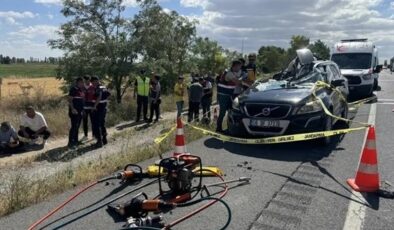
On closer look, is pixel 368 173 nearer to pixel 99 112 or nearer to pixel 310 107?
pixel 310 107

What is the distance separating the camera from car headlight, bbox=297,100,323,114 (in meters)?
7.82

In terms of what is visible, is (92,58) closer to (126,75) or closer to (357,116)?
(126,75)

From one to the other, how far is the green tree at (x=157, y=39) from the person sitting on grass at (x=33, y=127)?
9480 millimetres

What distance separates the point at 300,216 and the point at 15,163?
22.2ft

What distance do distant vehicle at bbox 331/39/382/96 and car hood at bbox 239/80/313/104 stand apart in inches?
395

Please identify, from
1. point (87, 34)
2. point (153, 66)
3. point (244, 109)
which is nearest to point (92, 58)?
point (87, 34)

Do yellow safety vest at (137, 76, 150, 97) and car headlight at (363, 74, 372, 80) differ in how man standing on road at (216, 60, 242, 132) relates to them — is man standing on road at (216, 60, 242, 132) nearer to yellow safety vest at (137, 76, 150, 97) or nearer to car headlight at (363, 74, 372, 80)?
yellow safety vest at (137, 76, 150, 97)

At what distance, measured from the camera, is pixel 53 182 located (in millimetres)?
6059

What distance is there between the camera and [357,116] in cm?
1245

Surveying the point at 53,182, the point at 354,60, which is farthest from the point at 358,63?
the point at 53,182

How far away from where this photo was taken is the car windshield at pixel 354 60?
19.0 meters

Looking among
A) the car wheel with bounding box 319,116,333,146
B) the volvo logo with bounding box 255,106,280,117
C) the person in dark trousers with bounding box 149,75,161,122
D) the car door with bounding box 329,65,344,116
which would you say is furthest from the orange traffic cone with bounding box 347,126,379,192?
the person in dark trousers with bounding box 149,75,161,122

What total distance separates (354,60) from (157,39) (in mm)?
9186

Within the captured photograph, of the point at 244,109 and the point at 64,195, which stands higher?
the point at 244,109
